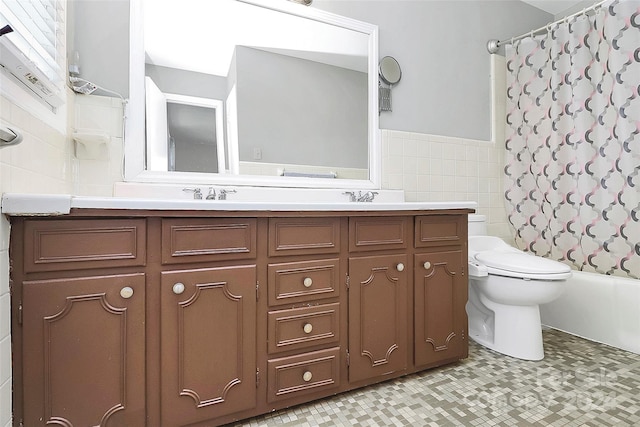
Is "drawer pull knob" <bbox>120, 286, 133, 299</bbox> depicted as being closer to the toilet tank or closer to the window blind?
the window blind

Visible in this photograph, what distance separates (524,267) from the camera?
1.60m

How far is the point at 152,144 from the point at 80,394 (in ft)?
3.40

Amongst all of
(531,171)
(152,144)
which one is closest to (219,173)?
(152,144)

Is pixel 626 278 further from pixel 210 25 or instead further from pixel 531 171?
pixel 210 25

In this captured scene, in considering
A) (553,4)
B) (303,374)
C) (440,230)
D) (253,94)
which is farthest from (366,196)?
(553,4)

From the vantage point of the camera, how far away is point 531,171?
229cm

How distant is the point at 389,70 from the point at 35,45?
5.70ft

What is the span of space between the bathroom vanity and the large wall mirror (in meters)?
0.60

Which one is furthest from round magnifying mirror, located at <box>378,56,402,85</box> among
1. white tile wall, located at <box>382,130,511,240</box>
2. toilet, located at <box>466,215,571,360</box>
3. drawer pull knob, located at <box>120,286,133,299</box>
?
drawer pull knob, located at <box>120,286,133,299</box>

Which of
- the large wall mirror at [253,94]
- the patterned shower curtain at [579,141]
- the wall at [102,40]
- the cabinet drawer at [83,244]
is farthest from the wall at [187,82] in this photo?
the patterned shower curtain at [579,141]

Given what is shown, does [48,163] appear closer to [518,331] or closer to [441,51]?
[518,331]

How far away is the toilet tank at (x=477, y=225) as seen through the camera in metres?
2.23

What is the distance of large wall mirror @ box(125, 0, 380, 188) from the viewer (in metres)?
1.54

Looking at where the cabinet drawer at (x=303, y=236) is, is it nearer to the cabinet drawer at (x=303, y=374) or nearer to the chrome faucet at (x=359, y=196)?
the cabinet drawer at (x=303, y=374)
